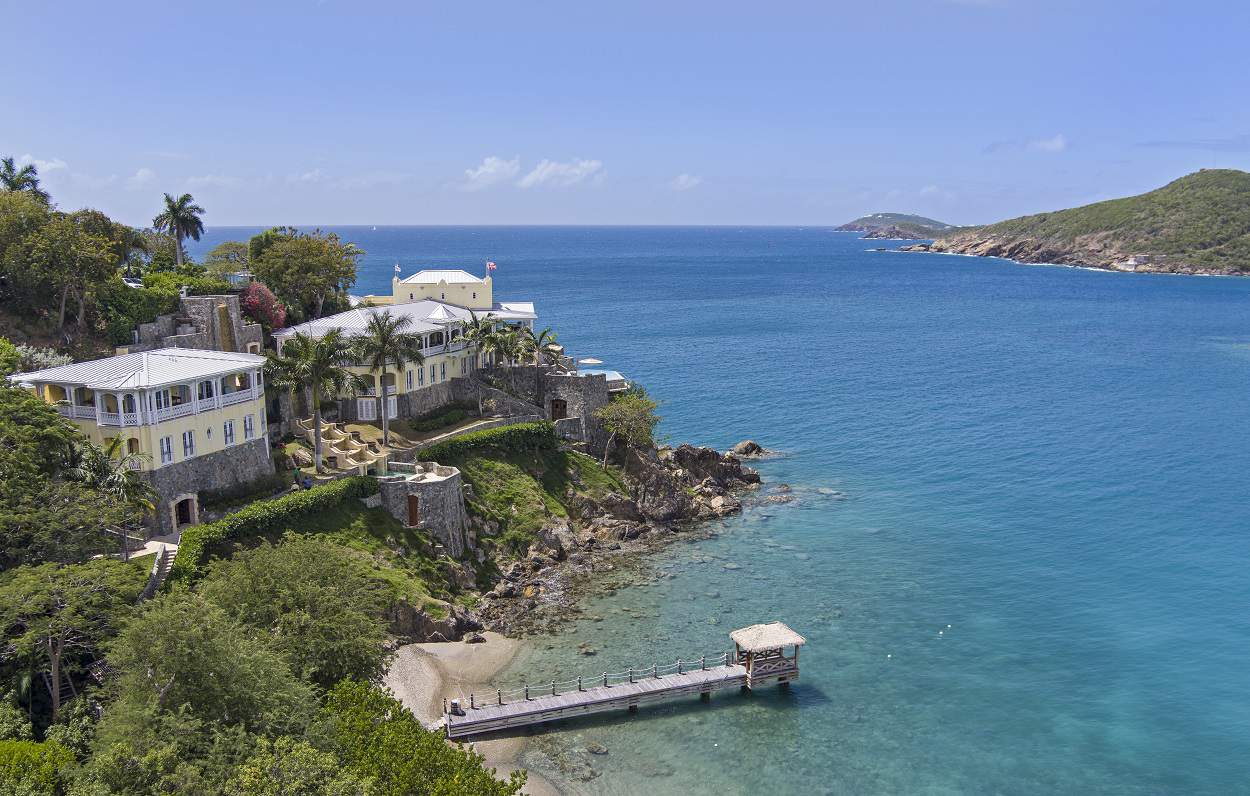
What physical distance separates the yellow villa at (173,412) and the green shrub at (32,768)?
19.3 m

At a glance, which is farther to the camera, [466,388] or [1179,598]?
[466,388]

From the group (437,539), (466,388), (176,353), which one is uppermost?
(176,353)

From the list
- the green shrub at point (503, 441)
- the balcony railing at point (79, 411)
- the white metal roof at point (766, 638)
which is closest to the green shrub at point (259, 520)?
the green shrub at point (503, 441)

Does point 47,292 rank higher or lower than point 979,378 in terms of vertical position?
higher

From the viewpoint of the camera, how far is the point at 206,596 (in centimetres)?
4031

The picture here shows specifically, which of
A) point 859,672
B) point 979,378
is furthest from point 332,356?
point 979,378

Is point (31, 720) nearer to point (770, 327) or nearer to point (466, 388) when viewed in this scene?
point (466, 388)

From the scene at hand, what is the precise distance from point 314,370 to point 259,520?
37.2 ft

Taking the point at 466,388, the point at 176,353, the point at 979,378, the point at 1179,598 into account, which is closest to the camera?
the point at 176,353

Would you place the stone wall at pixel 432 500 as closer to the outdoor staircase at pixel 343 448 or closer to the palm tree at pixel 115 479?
the outdoor staircase at pixel 343 448

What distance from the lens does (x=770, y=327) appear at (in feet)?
567

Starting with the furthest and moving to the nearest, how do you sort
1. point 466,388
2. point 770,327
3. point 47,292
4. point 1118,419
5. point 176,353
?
1. point 770,327
2. point 1118,419
3. point 466,388
4. point 47,292
5. point 176,353

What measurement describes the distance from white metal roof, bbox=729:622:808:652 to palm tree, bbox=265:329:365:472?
93.7 feet

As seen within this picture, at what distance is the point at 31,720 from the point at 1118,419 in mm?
100338
